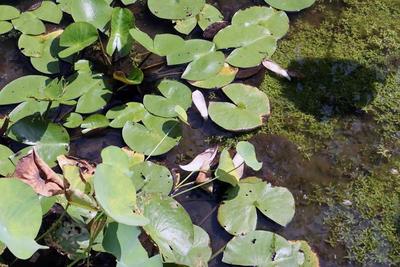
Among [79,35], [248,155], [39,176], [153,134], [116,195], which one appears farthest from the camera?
[79,35]

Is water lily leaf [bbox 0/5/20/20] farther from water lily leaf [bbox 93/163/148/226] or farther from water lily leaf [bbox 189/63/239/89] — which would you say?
water lily leaf [bbox 93/163/148/226]

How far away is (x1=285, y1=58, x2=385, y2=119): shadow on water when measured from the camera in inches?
100

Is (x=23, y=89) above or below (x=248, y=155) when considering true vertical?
above

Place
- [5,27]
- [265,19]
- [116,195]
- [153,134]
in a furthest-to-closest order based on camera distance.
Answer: [265,19]
[5,27]
[153,134]
[116,195]

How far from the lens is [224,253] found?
2.02 meters

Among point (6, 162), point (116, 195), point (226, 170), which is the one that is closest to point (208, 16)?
point (226, 170)

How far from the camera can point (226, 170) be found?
7.20ft

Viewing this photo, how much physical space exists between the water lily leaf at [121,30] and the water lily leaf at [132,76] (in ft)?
0.47

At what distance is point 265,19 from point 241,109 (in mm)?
571

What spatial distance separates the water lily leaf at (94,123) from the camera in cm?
231

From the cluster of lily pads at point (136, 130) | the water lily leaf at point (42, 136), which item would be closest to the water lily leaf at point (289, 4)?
the cluster of lily pads at point (136, 130)

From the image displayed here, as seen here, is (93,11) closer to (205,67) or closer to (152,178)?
(205,67)

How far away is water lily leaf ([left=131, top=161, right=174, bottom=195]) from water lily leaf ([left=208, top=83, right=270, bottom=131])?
1.18 feet

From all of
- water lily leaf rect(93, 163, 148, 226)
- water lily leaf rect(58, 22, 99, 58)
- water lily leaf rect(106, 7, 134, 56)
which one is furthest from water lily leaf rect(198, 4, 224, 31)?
water lily leaf rect(93, 163, 148, 226)
